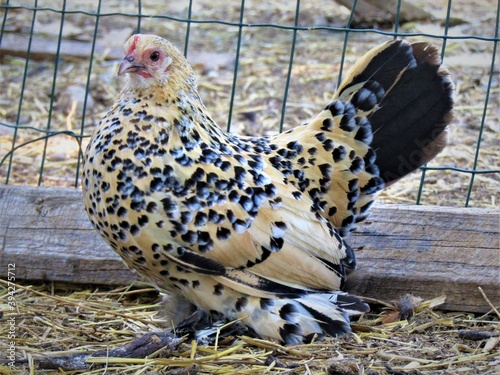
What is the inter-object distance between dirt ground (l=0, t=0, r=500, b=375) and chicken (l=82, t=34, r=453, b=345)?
0.20 m

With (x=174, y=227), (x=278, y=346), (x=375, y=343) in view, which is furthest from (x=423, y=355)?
(x=174, y=227)

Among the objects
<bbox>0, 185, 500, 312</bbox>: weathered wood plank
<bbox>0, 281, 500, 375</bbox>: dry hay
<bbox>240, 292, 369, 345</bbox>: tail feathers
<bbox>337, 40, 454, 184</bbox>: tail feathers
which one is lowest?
<bbox>0, 281, 500, 375</bbox>: dry hay

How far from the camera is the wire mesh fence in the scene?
4.93 meters

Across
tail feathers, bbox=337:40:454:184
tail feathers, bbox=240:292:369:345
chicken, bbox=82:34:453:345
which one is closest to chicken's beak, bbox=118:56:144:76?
chicken, bbox=82:34:453:345

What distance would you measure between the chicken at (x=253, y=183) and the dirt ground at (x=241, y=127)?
0.20 meters

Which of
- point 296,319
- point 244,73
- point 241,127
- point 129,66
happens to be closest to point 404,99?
point 296,319

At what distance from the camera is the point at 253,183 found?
10.6 ft

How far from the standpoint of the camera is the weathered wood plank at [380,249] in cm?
368

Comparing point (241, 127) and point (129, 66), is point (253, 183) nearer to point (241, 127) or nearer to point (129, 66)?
point (129, 66)

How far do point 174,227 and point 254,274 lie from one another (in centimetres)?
39

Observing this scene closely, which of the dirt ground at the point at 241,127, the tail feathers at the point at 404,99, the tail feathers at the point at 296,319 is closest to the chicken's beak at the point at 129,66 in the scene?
the dirt ground at the point at 241,127

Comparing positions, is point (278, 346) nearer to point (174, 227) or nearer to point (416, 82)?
point (174, 227)

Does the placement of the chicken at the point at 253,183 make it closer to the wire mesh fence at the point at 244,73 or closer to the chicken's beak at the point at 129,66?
the chicken's beak at the point at 129,66

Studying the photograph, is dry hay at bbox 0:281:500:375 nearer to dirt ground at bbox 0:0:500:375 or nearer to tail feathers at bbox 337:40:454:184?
dirt ground at bbox 0:0:500:375
